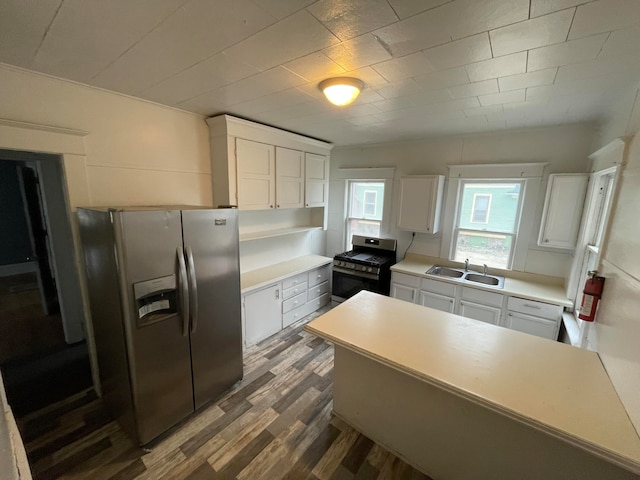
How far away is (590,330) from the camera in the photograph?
1708mm

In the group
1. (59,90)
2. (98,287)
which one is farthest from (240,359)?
(59,90)

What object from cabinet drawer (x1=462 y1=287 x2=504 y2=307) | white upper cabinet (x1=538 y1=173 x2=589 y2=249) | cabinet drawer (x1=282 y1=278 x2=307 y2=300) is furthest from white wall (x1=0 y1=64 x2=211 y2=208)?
white upper cabinet (x1=538 y1=173 x2=589 y2=249)

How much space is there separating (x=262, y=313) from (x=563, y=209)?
3367 mm

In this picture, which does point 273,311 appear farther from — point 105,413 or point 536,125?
point 536,125

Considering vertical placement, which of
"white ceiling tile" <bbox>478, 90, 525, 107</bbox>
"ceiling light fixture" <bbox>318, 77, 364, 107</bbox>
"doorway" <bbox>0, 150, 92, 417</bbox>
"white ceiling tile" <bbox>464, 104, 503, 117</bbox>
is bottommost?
"doorway" <bbox>0, 150, 92, 417</bbox>

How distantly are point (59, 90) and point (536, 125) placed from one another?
4.14 metres

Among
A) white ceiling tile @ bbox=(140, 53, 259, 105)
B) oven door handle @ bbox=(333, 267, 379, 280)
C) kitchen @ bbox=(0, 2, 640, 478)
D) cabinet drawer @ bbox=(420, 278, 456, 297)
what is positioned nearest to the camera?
kitchen @ bbox=(0, 2, 640, 478)

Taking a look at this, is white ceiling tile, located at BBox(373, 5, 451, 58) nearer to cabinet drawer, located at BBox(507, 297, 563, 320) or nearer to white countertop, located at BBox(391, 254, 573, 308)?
white countertop, located at BBox(391, 254, 573, 308)

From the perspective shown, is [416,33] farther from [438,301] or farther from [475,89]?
[438,301]

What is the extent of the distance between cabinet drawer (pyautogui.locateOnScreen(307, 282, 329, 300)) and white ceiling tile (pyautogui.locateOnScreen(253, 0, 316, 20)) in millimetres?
3124

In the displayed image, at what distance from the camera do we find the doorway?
7.56 feet

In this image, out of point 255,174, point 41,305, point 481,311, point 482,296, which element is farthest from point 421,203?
point 41,305

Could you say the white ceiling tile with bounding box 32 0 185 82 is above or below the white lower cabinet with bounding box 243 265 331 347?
above

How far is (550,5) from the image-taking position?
99cm
